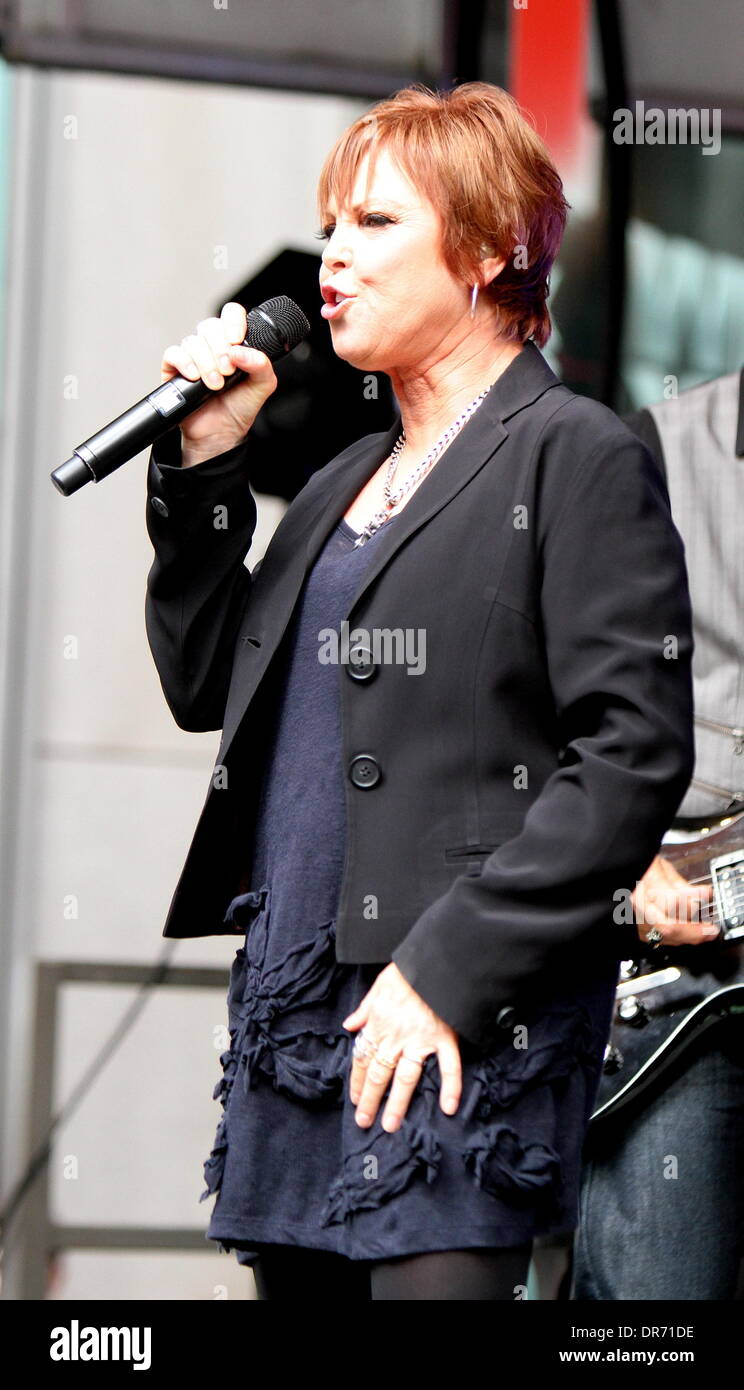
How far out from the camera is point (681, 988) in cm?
204

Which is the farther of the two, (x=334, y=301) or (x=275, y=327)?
(x=275, y=327)

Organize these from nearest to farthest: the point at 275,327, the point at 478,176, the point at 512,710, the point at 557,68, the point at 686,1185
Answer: the point at 512,710 < the point at 478,176 < the point at 275,327 < the point at 686,1185 < the point at 557,68

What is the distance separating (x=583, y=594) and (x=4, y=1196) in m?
2.45

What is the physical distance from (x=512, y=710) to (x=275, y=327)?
0.50 m

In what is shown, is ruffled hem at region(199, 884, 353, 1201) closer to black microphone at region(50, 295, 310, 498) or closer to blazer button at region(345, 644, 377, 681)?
blazer button at region(345, 644, 377, 681)

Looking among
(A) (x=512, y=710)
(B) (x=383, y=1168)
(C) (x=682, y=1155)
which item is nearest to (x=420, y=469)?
(A) (x=512, y=710)

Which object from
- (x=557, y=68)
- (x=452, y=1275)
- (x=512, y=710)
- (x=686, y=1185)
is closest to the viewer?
(x=452, y=1275)

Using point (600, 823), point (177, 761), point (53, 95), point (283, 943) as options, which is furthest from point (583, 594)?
point (53, 95)

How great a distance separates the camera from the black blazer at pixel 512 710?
124 centimetres

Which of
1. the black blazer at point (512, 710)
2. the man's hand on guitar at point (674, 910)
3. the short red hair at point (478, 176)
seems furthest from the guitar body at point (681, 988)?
the short red hair at point (478, 176)

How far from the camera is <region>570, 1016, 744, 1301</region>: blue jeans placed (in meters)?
1.99

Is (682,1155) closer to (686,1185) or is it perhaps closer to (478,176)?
(686,1185)

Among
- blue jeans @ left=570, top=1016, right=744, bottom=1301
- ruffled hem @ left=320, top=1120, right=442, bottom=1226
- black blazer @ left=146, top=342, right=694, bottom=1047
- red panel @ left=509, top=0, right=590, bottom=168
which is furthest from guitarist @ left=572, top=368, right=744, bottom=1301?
red panel @ left=509, top=0, right=590, bottom=168

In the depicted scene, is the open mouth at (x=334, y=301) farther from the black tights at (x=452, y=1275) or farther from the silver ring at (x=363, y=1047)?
the black tights at (x=452, y=1275)
